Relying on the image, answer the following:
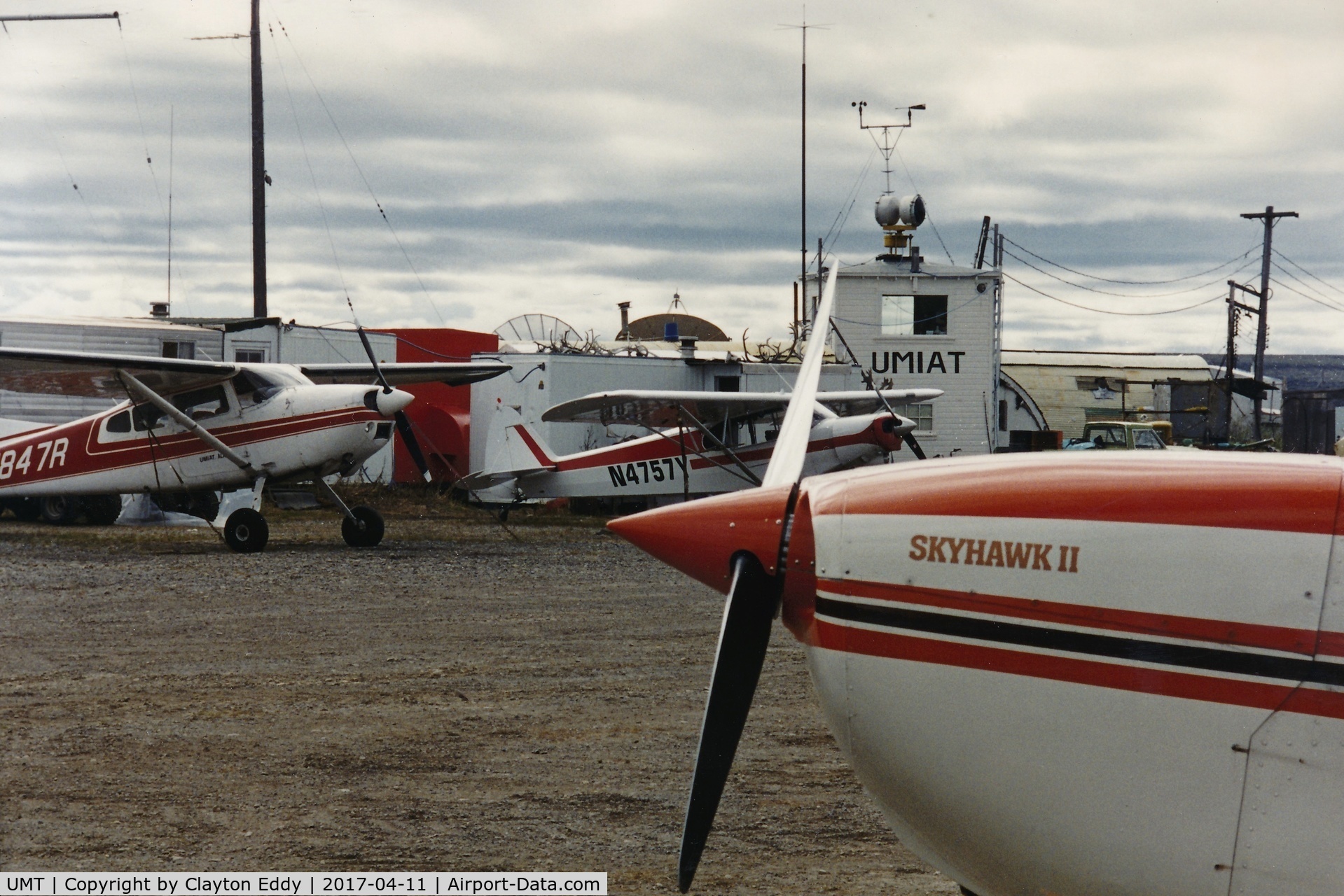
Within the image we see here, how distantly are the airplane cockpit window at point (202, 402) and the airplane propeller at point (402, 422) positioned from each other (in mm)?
1968

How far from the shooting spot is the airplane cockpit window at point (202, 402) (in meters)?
16.2

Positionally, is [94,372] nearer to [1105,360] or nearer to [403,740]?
[403,740]

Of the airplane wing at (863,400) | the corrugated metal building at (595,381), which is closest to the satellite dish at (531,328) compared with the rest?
the corrugated metal building at (595,381)

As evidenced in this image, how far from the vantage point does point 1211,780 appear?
2873 millimetres

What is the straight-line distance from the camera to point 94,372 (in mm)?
15688

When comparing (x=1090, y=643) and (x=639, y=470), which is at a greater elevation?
(x=1090, y=643)

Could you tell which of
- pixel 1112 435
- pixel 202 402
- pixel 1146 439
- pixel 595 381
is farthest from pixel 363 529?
pixel 1112 435

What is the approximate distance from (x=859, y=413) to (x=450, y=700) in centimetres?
1654

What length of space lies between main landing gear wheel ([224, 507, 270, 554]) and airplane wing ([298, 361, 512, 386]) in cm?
308

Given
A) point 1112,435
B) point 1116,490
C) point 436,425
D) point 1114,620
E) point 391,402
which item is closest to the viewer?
point 1114,620

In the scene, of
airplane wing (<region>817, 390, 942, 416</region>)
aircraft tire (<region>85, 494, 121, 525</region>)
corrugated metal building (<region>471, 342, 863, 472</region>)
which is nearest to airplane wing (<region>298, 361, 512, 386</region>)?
corrugated metal building (<region>471, 342, 863, 472</region>)

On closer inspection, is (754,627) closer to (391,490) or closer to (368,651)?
(368,651)

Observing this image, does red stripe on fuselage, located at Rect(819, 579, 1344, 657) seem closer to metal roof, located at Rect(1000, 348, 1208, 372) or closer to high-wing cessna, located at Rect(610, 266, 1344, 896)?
high-wing cessna, located at Rect(610, 266, 1344, 896)

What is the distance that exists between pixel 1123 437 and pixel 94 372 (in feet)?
65.8
